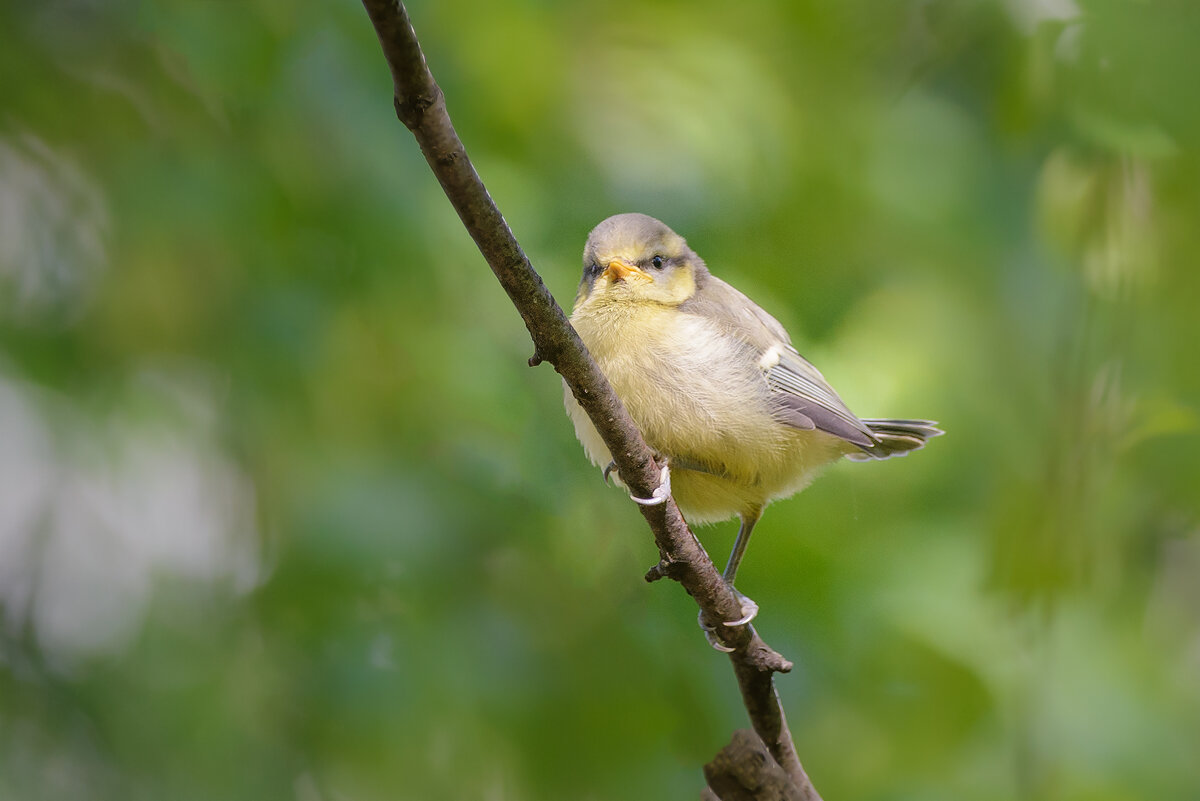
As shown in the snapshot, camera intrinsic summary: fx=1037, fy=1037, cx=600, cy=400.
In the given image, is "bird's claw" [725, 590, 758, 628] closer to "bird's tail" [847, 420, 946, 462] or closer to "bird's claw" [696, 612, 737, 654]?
"bird's claw" [696, 612, 737, 654]

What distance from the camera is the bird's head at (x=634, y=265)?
8.95 ft

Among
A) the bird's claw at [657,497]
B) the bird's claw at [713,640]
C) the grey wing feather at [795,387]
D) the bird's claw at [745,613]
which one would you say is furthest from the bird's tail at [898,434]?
the bird's claw at [657,497]

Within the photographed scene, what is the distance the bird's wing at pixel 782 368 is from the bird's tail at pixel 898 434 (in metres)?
0.10

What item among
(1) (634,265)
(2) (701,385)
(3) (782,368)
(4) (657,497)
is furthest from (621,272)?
(4) (657,497)

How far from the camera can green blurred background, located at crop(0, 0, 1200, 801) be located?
290 centimetres

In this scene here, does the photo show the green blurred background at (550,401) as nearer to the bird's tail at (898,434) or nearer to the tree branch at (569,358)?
the bird's tail at (898,434)

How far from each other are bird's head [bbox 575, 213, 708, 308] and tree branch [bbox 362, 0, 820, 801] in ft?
2.43

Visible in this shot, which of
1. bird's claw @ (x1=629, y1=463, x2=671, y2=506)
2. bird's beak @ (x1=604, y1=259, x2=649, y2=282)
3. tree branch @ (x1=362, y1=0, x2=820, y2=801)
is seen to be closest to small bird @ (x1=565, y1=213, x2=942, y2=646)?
bird's beak @ (x1=604, y1=259, x2=649, y2=282)

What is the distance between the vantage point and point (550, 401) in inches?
124

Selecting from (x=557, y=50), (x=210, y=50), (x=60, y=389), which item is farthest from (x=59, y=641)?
(x=557, y=50)

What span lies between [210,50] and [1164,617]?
3559 millimetres

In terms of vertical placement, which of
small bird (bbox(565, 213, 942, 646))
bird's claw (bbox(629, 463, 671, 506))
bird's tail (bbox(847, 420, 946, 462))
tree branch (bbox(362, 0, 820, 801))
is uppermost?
bird's tail (bbox(847, 420, 946, 462))

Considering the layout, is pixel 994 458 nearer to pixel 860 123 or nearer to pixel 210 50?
pixel 860 123

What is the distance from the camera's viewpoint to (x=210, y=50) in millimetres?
3170
